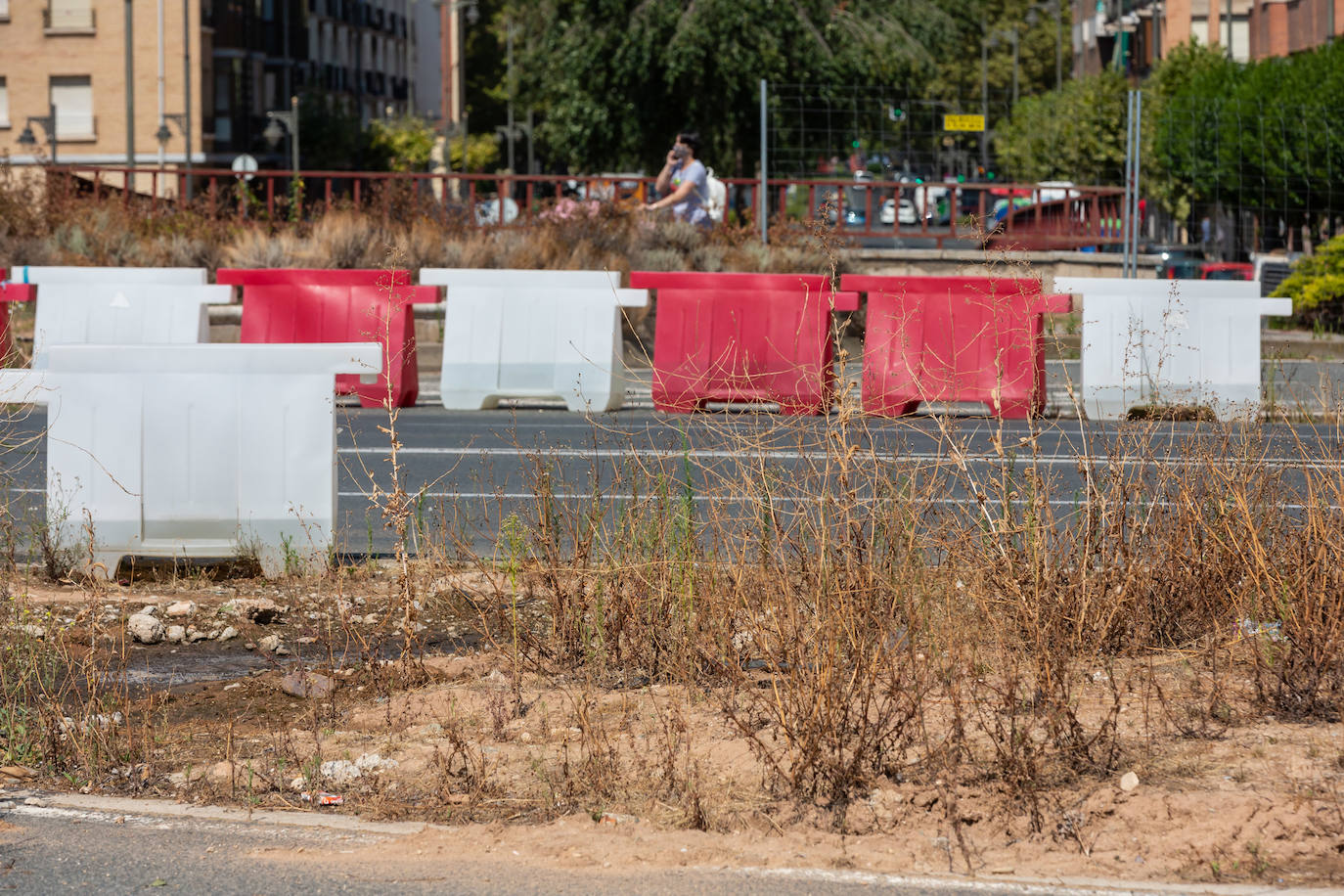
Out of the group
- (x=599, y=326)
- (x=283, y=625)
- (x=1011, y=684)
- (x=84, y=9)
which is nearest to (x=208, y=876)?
(x=1011, y=684)

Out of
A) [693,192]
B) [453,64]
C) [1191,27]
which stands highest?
[453,64]

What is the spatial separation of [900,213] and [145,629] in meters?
17.5

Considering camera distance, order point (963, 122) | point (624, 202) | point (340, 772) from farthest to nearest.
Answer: point (963, 122) → point (624, 202) → point (340, 772)

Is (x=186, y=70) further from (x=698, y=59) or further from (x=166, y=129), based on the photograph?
(x=698, y=59)

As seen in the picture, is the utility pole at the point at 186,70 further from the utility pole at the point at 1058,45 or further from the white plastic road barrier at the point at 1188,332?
the white plastic road barrier at the point at 1188,332

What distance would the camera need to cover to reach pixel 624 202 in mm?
20922

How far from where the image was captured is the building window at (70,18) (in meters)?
62.9

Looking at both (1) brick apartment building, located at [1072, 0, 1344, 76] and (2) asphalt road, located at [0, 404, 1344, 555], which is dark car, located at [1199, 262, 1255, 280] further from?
(1) brick apartment building, located at [1072, 0, 1344, 76]

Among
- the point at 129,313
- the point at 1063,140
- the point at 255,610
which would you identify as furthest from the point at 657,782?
the point at 1063,140

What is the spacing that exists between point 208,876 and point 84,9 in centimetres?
6381

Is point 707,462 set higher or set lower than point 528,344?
lower

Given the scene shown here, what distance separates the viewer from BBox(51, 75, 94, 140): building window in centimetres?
6334

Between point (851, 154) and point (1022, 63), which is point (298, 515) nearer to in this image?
point (851, 154)

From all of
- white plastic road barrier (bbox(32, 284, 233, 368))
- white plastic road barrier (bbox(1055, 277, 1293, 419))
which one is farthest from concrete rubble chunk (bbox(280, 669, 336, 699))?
white plastic road barrier (bbox(1055, 277, 1293, 419))
